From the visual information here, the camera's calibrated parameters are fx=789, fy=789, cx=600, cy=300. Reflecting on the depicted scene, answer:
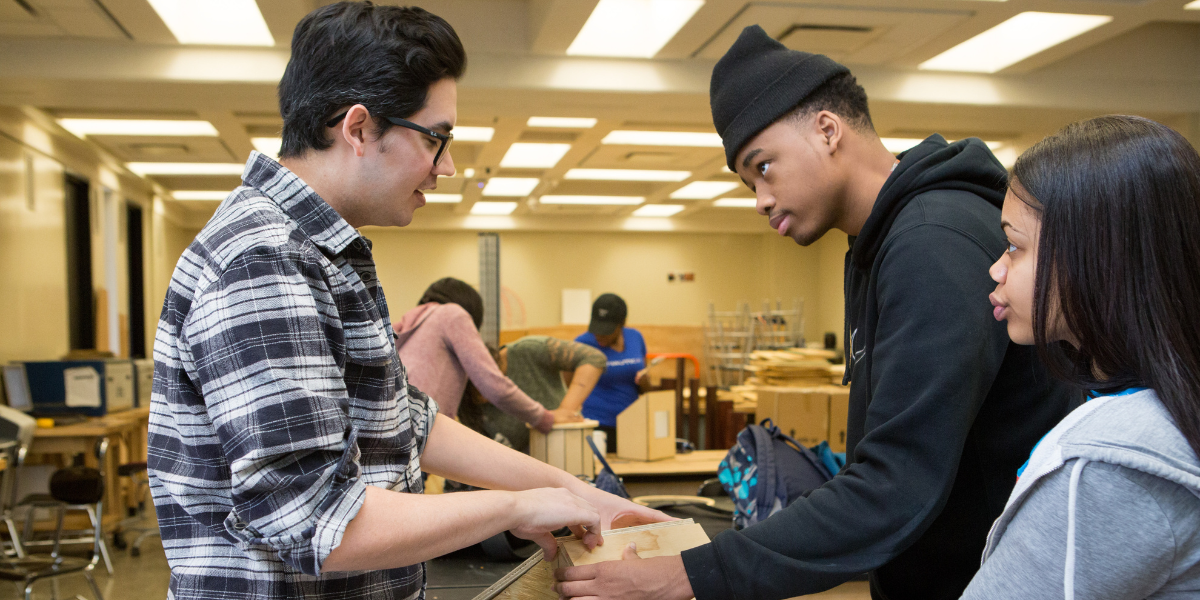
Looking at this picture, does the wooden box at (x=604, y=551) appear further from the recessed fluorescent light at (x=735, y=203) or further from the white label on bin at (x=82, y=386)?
the recessed fluorescent light at (x=735, y=203)

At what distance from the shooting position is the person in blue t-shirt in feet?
17.5

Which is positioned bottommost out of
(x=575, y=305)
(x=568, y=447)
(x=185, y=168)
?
(x=568, y=447)

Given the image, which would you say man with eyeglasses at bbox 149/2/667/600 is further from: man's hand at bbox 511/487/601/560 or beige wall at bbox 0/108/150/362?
beige wall at bbox 0/108/150/362

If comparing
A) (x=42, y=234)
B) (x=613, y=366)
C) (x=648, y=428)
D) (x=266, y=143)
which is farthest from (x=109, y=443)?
(x=648, y=428)

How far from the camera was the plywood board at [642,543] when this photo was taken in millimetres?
1165

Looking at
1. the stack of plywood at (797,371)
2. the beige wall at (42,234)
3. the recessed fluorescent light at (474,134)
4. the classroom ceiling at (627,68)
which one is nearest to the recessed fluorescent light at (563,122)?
the classroom ceiling at (627,68)

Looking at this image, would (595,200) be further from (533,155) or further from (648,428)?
(648,428)

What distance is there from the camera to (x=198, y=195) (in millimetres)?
11562

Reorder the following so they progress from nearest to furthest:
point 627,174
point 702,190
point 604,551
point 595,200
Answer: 1. point 604,551
2. point 627,174
3. point 702,190
4. point 595,200

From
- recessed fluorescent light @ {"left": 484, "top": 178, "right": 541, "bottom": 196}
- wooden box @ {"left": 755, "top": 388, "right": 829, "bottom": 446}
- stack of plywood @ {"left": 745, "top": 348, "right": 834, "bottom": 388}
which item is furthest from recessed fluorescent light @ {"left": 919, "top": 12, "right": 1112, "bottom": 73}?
recessed fluorescent light @ {"left": 484, "top": 178, "right": 541, "bottom": 196}

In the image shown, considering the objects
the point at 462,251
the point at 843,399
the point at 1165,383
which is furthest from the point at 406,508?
the point at 462,251

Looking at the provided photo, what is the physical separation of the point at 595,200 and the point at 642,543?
12.0m

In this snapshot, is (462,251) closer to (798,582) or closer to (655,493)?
(655,493)

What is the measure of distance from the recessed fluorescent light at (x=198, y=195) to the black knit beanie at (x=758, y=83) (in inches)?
441
